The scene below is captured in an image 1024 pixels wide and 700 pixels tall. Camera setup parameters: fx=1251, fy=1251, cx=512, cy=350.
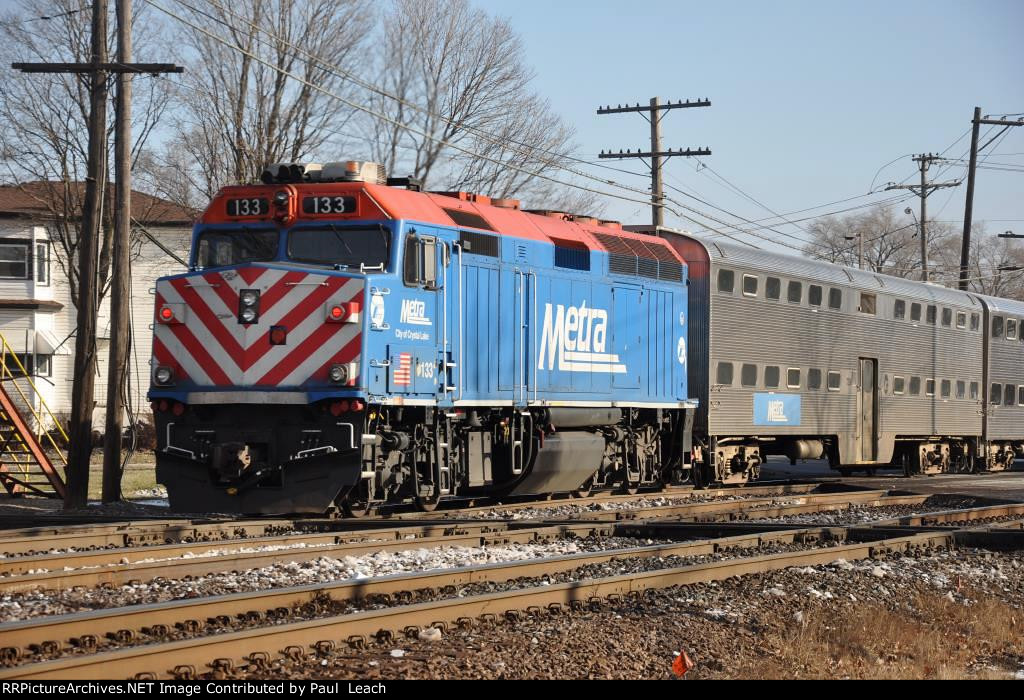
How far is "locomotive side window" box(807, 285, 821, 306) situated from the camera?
2398 cm

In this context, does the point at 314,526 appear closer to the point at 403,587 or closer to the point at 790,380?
the point at 403,587

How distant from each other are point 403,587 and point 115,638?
2.40 metres

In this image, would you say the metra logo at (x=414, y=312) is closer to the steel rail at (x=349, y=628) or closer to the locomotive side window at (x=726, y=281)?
the steel rail at (x=349, y=628)

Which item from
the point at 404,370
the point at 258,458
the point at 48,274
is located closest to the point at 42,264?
the point at 48,274

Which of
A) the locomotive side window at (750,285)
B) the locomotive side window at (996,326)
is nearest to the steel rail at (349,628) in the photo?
the locomotive side window at (750,285)

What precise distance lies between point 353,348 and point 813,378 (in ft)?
42.1

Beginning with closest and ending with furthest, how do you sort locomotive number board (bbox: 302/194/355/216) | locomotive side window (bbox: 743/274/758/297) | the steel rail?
the steel rail < locomotive number board (bbox: 302/194/355/216) < locomotive side window (bbox: 743/274/758/297)

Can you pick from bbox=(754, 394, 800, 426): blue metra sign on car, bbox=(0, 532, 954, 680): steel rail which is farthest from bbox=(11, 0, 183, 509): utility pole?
bbox=(754, 394, 800, 426): blue metra sign on car

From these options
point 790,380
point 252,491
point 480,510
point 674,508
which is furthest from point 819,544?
point 790,380

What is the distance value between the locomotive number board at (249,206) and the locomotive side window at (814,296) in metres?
12.7

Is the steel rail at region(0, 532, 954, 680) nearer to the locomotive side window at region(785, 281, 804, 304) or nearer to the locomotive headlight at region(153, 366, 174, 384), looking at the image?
the locomotive headlight at region(153, 366, 174, 384)

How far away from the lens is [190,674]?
6516 millimetres

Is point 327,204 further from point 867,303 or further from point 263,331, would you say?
point 867,303

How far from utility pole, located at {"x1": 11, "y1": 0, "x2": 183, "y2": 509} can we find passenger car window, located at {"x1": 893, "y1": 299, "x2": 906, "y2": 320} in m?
16.0
